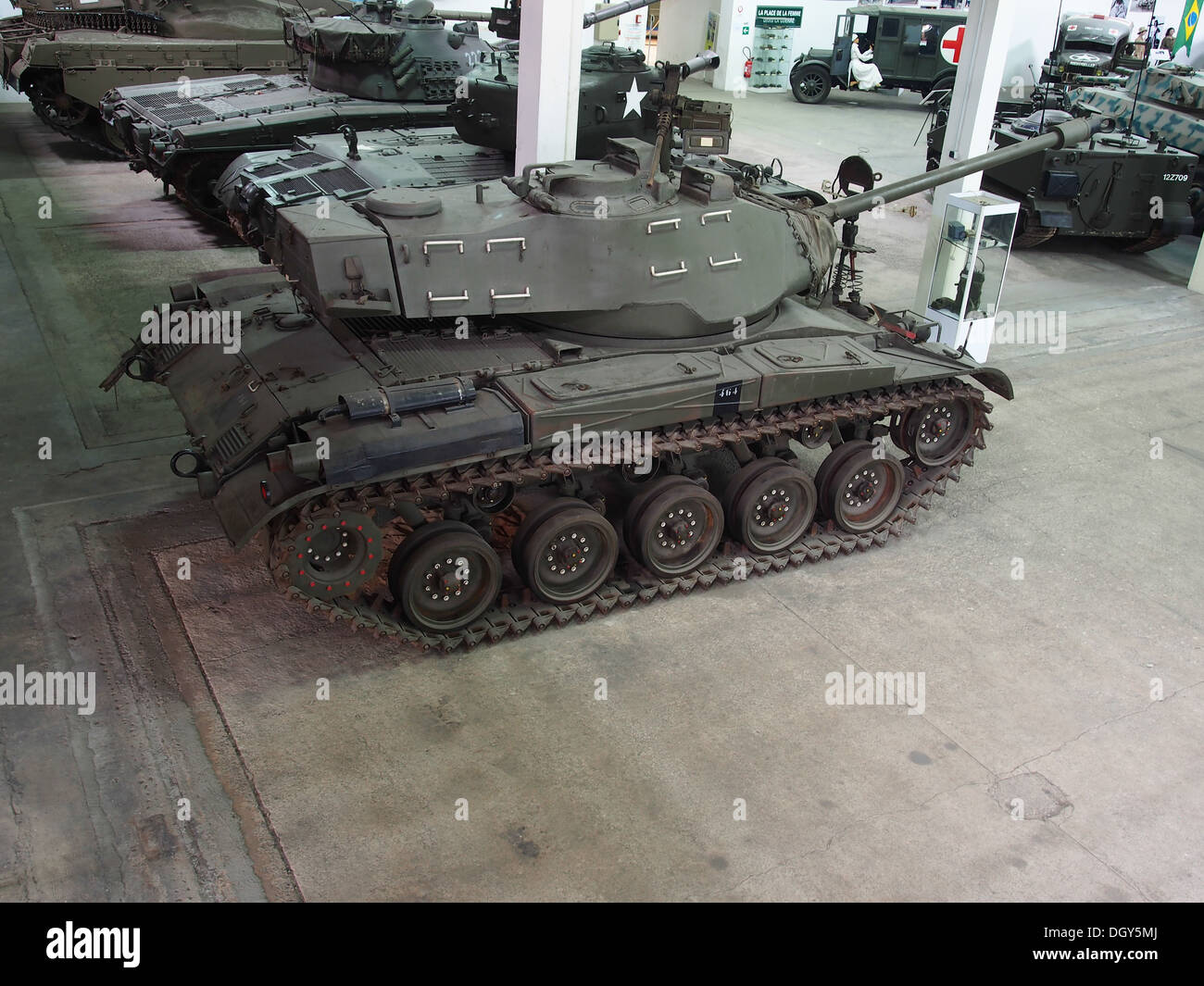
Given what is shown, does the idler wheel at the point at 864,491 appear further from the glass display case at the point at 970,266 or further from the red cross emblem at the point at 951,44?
the red cross emblem at the point at 951,44

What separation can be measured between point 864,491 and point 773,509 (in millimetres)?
848

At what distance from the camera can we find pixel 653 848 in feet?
18.9

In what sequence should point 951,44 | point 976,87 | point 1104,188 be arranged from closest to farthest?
point 976,87 → point 1104,188 → point 951,44

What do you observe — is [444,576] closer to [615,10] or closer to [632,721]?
[632,721]

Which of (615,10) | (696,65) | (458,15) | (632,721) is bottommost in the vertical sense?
(632,721)

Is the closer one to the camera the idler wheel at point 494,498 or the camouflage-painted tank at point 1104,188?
the idler wheel at point 494,498

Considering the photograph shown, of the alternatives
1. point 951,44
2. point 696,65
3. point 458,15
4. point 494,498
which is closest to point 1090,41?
point 951,44

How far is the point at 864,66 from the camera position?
2644 cm

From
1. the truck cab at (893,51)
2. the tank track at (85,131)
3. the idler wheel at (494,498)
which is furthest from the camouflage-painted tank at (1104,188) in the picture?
the tank track at (85,131)

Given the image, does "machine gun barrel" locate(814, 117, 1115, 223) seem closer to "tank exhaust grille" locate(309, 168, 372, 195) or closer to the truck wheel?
"tank exhaust grille" locate(309, 168, 372, 195)

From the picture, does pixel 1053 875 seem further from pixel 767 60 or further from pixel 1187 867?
pixel 767 60

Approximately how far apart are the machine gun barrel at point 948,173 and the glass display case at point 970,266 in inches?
23.4

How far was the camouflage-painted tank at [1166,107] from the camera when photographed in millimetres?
16938

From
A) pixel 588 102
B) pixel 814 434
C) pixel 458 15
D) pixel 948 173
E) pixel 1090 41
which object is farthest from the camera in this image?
pixel 1090 41
